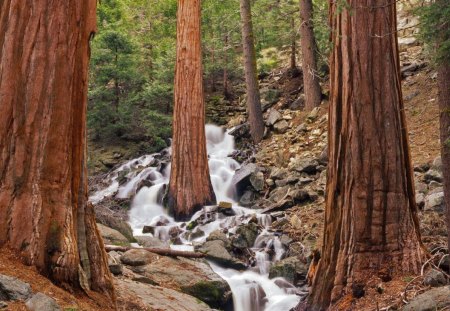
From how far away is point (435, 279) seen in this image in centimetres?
545

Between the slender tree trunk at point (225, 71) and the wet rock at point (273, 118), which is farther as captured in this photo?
the slender tree trunk at point (225, 71)

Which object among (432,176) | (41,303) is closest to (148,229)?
(432,176)

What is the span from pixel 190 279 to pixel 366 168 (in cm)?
346

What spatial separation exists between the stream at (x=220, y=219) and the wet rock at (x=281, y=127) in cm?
178

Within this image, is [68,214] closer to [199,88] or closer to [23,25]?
[23,25]

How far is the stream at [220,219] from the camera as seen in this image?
29.8 feet

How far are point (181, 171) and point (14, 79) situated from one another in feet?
30.8

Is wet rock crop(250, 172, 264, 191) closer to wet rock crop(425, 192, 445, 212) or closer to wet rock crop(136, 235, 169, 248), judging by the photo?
wet rock crop(136, 235, 169, 248)

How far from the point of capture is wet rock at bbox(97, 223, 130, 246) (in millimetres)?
9375

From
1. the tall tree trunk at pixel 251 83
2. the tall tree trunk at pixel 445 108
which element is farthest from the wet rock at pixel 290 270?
the tall tree trunk at pixel 251 83

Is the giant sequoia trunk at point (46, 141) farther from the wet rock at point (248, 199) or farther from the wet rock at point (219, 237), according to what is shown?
the wet rock at point (248, 199)

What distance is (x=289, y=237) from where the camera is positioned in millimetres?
10609

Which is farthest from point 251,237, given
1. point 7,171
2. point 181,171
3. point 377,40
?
point 7,171

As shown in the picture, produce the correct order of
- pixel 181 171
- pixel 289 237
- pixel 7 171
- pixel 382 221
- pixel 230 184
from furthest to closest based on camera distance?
1. pixel 230 184
2. pixel 181 171
3. pixel 289 237
4. pixel 382 221
5. pixel 7 171
